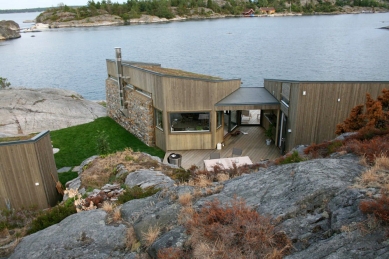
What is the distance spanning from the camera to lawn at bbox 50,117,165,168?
1616 centimetres

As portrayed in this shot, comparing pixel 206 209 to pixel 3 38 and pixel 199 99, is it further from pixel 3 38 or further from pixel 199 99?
pixel 3 38

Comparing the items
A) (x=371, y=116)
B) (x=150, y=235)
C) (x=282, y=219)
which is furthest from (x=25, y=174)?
(x=371, y=116)

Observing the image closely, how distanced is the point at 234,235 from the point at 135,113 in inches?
580

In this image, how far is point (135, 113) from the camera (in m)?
18.4

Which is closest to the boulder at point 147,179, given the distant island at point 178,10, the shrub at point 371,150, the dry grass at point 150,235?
the dry grass at point 150,235

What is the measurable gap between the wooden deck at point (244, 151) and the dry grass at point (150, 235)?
343 inches

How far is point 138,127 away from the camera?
1844 centimetres

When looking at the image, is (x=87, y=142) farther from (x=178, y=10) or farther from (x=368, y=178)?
(x=178, y=10)

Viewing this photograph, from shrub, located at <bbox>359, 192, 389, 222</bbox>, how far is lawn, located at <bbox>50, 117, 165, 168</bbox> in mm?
11903

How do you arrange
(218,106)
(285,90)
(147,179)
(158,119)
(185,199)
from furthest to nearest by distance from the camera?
1. (158,119)
2. (218,106)
3. (285,90)
4. (147,179)
5. (185,199)

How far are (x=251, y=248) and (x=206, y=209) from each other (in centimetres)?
127

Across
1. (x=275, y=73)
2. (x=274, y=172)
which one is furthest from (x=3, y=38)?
(x=274, y=172)

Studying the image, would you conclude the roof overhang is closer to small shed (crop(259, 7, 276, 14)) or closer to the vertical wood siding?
the vertical wood siding

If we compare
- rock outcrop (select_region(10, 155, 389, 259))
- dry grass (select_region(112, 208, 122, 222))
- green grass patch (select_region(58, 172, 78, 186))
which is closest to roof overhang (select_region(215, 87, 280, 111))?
Answer: green grass patch (select_region(58, 172, 78, 186))
